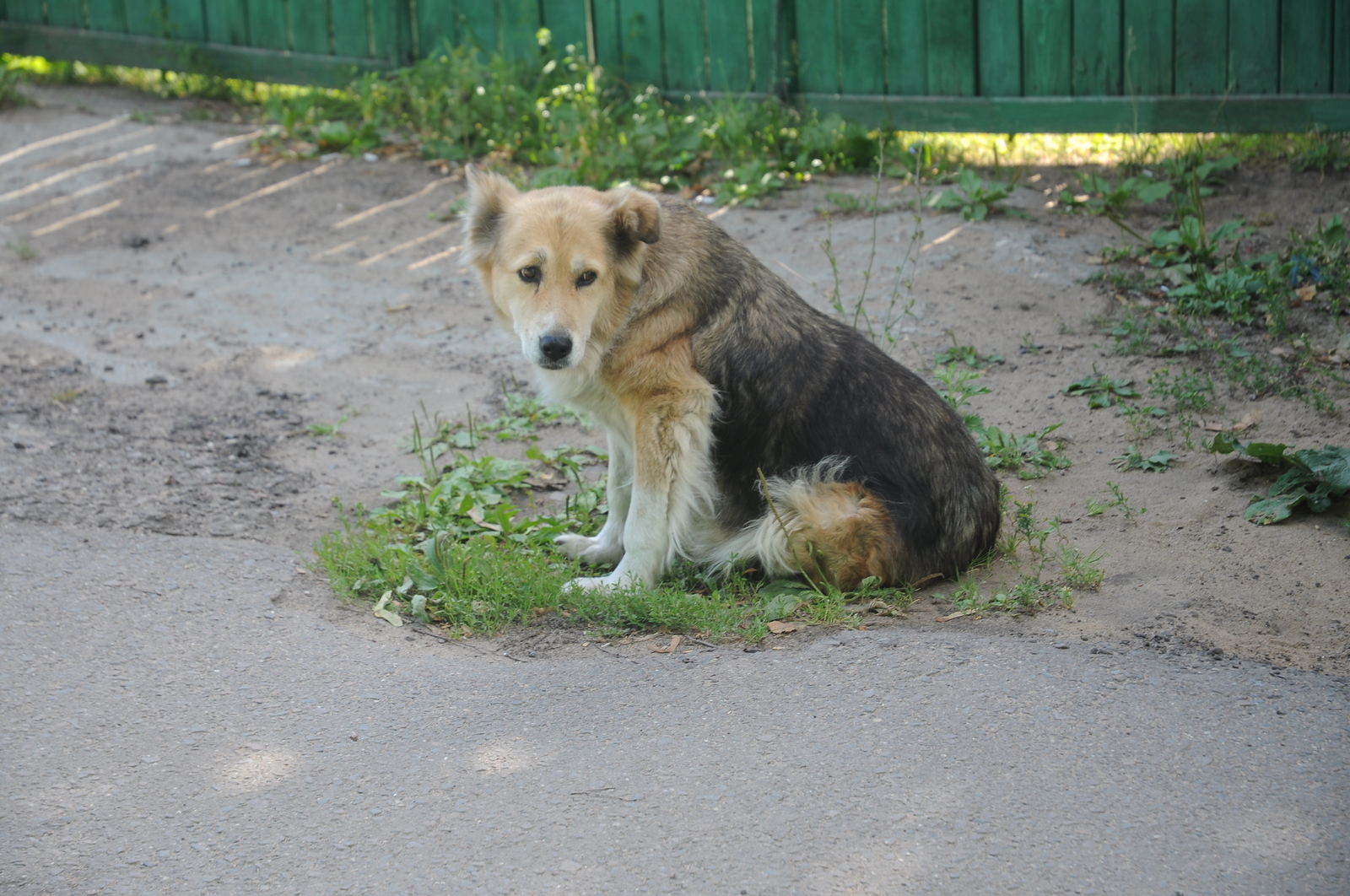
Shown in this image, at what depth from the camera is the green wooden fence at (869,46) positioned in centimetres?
730

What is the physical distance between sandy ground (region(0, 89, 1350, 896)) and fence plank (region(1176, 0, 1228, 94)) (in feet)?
9.66

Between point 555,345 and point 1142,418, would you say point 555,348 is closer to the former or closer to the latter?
point 555,345

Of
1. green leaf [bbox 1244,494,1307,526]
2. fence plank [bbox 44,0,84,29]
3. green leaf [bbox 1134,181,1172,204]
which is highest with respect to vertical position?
fence plank [bbox 44,0,84,29]

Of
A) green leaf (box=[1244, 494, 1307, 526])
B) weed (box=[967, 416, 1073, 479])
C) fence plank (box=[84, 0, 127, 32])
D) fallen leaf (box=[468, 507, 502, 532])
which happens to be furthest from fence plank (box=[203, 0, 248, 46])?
green leaf (box=[1244, 494, 1307, 526])

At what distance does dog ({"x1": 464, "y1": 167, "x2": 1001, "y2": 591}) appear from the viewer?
3.90 meters

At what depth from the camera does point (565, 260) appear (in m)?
3.90

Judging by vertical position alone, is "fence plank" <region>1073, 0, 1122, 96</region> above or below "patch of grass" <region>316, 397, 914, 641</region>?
above

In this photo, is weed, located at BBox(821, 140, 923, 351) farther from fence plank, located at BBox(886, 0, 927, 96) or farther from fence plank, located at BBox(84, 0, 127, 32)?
fence plank, located at BBox(84, 0, 127, 32)

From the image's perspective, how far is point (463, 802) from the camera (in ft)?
8.87

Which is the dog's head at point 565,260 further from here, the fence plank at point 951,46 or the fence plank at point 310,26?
the fence plank at point 310,26

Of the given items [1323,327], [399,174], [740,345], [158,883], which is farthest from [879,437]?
[399,174]

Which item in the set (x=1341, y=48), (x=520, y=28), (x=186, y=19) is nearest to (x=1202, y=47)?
(x=1341, y=48)

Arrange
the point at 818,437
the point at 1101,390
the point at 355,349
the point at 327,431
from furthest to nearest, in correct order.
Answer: the point at 355,349
the point at 327,431
the point at 1101,390
the point at 818,437

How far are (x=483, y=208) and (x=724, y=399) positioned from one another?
119 cm
